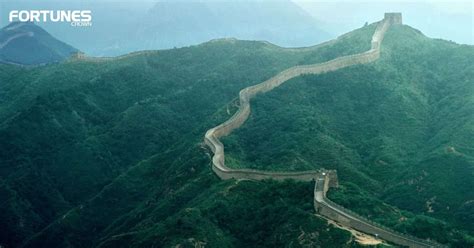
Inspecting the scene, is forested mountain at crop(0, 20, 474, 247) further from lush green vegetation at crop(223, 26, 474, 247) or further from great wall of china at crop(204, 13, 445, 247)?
great wall of china at crop(204, 13, 445, 247)

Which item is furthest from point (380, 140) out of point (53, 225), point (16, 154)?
point (16, 154)

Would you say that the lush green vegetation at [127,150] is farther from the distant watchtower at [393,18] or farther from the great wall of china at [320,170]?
the distant watchtower at [393,18]

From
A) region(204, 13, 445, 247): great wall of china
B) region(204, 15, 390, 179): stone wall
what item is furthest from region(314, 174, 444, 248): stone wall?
region(204, 15, 390, 179): stone wall

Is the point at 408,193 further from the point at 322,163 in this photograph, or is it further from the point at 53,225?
the point at 53,225

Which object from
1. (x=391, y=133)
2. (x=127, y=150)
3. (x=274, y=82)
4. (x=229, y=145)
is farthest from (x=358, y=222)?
(x=127, y=150)

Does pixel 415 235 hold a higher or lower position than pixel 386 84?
lower
